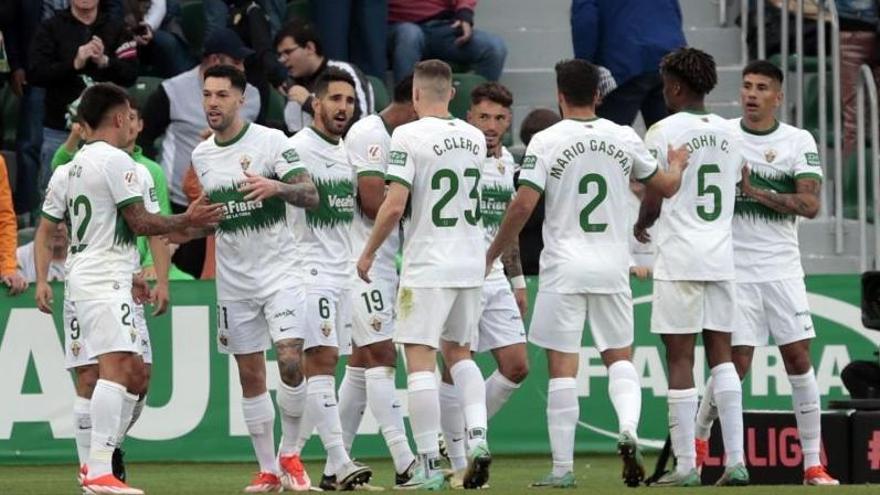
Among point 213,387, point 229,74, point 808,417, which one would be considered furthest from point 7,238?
point 808,417

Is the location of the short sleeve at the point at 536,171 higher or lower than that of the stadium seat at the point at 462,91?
lower

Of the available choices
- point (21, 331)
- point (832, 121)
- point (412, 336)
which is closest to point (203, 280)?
point (21, 331)

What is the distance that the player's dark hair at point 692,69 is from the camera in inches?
502

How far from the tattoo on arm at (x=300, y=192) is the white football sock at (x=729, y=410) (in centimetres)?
248

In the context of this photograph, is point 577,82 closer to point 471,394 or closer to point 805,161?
point 805,161

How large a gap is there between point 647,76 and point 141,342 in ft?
21.6

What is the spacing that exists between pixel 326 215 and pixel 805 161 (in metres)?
2.83

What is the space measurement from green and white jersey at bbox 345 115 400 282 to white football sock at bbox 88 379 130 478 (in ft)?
6.87

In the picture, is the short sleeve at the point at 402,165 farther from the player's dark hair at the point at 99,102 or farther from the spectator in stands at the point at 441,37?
the spectator in stands at the point at 441,37

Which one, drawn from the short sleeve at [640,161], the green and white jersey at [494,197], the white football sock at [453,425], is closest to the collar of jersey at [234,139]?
the green and white jersey at [494,197]

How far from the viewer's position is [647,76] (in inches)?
708

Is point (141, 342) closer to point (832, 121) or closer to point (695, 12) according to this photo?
point (832, 121)

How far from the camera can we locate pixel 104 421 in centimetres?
1198

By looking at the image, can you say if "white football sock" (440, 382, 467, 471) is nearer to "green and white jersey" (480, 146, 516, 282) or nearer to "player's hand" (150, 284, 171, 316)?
"green and white jersey" (480, 146, 516, 282)
